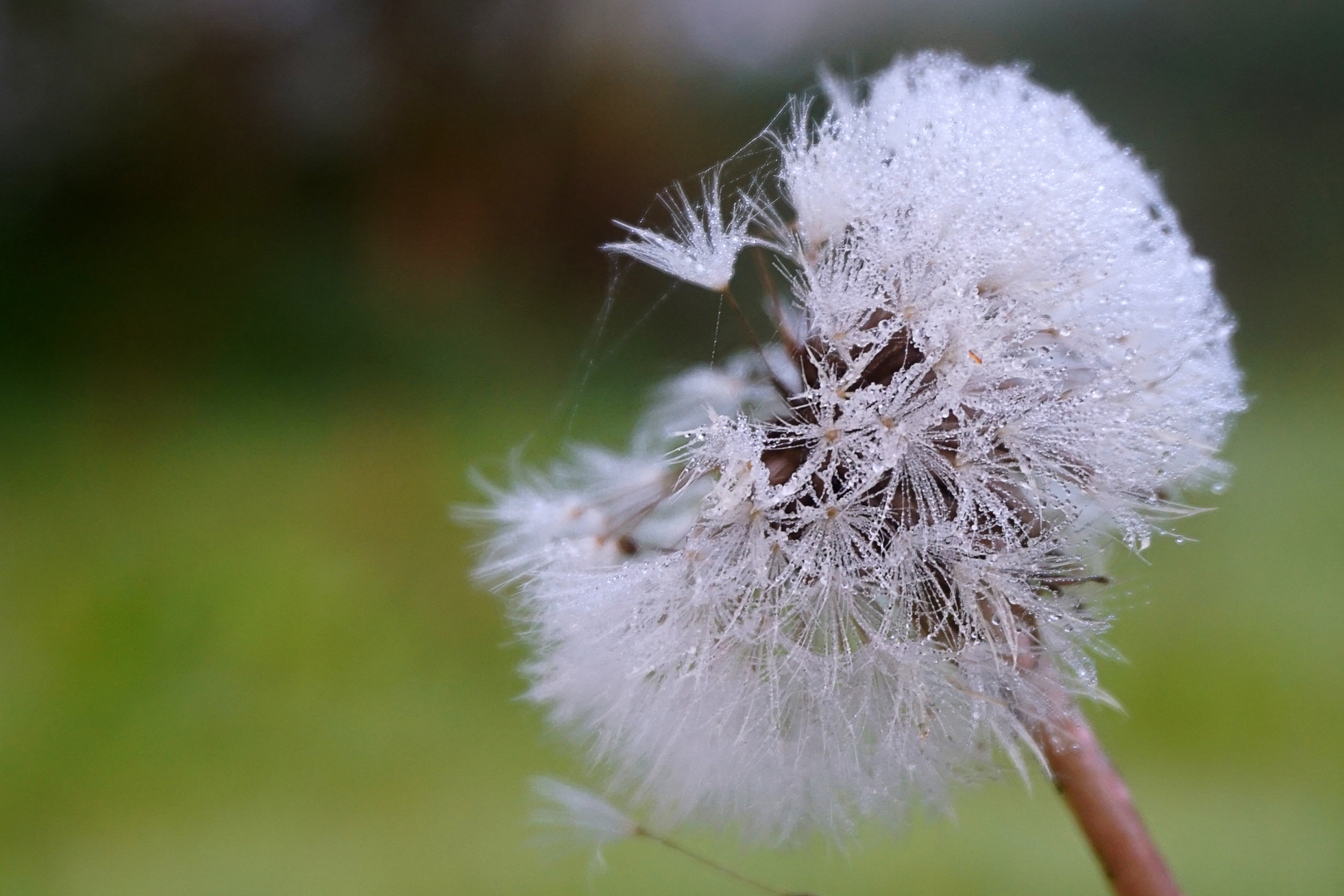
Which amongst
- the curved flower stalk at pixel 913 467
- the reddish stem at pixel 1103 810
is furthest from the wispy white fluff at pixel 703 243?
the reddish stem at pixel 1103 810

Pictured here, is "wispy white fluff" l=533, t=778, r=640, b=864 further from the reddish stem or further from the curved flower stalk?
the reddish stem

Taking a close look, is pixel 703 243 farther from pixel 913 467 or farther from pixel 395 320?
pixel 395 320

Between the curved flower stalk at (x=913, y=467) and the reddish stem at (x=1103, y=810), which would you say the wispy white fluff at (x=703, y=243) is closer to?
the curved flower stalk at (x=913, y=467)

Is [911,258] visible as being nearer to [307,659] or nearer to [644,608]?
[644,608]

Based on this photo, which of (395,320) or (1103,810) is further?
(395,320)

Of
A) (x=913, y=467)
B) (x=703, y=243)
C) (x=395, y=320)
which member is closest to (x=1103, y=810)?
(x=913, y=467)

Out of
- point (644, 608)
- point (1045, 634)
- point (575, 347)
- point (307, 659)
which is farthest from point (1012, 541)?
point (575, 347)
